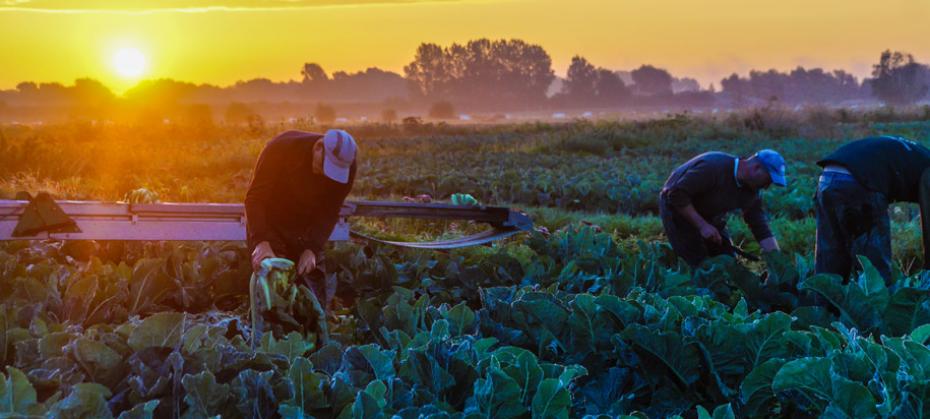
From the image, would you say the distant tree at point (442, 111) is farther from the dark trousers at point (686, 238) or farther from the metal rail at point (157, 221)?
the metal rail at point (157, 221)

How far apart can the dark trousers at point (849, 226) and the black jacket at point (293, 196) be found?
3.31 m

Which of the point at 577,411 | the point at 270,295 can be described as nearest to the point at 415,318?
the point at 270,295

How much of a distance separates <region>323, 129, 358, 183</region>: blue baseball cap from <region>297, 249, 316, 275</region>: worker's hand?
0.44 meters

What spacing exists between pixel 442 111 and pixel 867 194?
337 feet

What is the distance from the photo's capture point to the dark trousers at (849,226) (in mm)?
5656

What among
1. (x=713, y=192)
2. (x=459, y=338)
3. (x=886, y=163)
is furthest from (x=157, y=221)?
(x=886, y=163)

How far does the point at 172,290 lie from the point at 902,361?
12.1 feet

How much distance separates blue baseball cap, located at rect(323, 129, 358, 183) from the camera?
437 cm

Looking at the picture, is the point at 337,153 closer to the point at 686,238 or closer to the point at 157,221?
the point at 157,221

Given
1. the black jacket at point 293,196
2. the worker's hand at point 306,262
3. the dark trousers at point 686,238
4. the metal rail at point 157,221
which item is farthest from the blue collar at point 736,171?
the worker's hand at point 306,262

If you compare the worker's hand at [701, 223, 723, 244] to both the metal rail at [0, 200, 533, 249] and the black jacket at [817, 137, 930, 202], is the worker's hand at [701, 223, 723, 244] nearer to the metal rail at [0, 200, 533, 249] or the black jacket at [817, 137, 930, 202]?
the black jacket at [817, 137, 930, 202]

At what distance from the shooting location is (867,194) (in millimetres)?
5645

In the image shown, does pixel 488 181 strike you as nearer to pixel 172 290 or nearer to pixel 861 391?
pixel 172 290

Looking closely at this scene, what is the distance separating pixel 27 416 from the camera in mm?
1666
